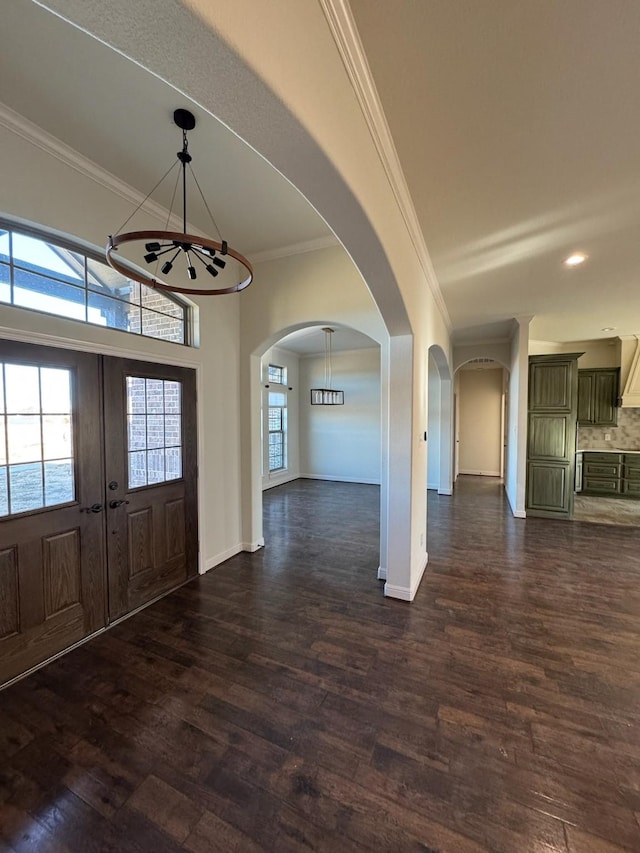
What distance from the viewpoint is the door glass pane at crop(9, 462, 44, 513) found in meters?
2.23

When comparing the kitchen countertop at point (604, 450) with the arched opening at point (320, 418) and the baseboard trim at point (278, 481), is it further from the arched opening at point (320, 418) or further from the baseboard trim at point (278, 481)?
the baseboard trim at point (278, 481)

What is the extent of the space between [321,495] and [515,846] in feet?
19.7

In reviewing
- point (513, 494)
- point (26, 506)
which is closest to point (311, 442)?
point (513, 494)

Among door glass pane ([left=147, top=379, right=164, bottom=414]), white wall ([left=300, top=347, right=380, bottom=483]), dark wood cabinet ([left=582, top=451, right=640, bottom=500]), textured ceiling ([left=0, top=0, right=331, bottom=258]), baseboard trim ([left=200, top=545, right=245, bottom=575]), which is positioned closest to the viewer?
textured ceiling ([left=0, top=0, right=331, bottom=258])

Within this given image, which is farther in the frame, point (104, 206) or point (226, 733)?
point (104, 206)

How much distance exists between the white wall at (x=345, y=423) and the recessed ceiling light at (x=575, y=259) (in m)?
4.90

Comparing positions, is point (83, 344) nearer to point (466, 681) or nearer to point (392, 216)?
point (392, 216)

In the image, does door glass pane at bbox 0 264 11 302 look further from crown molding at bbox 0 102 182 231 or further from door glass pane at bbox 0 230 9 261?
crown molding at bbox 0 102 182 231

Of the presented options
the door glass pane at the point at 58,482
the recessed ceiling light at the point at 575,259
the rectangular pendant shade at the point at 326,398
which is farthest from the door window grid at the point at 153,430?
the rectangular pendant shade at the point at 326,398

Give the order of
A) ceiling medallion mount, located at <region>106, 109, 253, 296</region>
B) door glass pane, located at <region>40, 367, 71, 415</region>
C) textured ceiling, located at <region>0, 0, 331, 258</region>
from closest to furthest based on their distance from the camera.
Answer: textured ceiling, located at <region>0, 0, 331, 258</region> < ceiling medallion mount, located at <region>106, 109, 253, 296</region> < door glass pane, located at <region>40, 367, 71, 415</region>

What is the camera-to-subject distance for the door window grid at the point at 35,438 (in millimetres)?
2207

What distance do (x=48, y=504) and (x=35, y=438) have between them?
457mm

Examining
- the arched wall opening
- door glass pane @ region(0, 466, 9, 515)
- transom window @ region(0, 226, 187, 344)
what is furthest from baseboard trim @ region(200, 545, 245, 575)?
the arched wall opening

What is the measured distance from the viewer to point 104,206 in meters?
2.68
